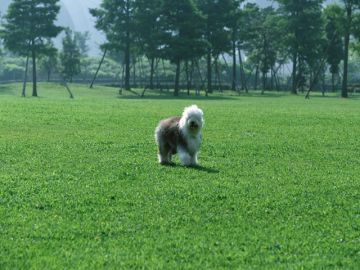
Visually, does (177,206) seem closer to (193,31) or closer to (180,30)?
(193,31)

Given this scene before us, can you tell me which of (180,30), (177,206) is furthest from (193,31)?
(177,206)

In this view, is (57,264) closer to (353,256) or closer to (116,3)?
(353,256)

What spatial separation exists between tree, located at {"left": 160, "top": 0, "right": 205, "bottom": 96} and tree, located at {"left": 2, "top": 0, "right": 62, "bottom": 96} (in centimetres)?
993

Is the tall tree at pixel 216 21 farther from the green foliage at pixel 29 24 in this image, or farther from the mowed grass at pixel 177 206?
the mowed grass at pixel 177 206

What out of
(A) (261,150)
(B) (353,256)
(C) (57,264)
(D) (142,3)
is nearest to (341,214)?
(B) (353,256)

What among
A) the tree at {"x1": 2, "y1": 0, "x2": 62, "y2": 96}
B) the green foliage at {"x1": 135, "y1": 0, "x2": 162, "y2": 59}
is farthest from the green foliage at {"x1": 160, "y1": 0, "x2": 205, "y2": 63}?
the tree at {"x1": 2, "y1": 0, "x2": 62, "y2": 96}

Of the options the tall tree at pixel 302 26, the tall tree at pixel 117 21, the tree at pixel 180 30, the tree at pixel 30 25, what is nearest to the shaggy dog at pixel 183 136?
the tree at pixel 180 30

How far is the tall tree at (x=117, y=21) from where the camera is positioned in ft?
200

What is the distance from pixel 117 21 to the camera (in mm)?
61219

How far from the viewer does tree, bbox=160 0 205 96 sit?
176ft

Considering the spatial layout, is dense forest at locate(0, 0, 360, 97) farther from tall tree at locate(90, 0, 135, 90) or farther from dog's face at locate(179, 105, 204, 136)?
dog's face at locate(179, 105, 204, 136)

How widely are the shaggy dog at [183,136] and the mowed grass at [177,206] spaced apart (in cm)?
30

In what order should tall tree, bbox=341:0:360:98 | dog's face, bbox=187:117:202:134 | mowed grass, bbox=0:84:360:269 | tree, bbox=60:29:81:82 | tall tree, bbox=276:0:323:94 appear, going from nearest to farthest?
1. mowed grass, bbox=0:84:360:269
2. dog's face, bbox=187:117:202:134
3. tall tree, bbox=341:0:360:98
4. tall tree, bbox=276:0:323:94
5. tree, bbox=60:29:81:82

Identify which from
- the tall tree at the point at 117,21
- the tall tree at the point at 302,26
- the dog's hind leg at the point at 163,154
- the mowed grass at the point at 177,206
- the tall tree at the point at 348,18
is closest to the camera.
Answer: the mowed grass at the point at 177,206
